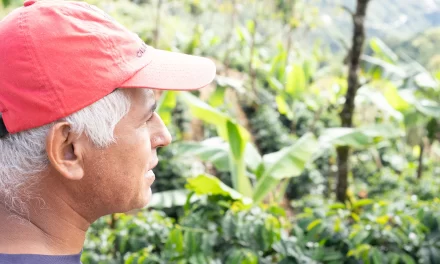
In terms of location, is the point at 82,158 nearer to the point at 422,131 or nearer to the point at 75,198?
the point at 75,198

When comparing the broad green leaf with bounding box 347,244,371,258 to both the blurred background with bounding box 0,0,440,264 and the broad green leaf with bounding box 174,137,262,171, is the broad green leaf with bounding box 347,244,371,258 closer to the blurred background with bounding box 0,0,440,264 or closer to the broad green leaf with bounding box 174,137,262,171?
the blurred background with bounding box 0,0,440,264

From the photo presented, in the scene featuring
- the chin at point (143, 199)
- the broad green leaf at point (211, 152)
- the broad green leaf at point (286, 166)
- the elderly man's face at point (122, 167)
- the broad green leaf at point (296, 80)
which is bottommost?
the broad green leaf at point (296, 80)

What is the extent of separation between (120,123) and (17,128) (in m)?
0.19

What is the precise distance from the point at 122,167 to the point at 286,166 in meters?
2.99

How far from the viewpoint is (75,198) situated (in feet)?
3.51

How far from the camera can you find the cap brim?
106cm

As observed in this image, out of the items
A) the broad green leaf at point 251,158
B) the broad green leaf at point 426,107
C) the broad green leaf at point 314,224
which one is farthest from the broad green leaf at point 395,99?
the broad green leaf at point 314,224

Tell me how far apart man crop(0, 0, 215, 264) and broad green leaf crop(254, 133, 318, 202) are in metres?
2.88

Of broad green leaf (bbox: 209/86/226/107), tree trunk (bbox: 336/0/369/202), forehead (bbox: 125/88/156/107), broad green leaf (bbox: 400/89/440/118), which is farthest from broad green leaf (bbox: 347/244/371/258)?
broad green leaf (bbox: 209/86/226/107)

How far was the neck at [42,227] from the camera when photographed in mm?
1011

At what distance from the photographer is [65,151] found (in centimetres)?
103

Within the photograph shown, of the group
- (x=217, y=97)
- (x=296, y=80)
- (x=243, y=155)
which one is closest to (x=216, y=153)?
(x=243, y=155)

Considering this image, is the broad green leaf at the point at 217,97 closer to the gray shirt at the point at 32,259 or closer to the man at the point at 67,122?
the man at the point at 67,122

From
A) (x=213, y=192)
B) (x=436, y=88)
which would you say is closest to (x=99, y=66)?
(x=213, y=192)
